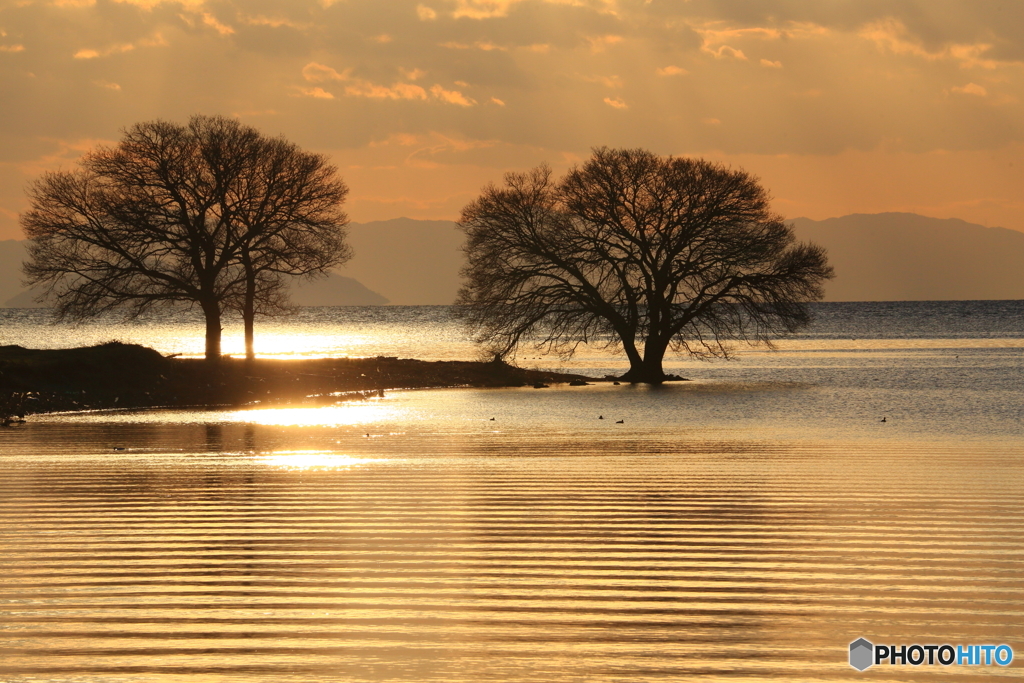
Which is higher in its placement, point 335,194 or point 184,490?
point 335,194

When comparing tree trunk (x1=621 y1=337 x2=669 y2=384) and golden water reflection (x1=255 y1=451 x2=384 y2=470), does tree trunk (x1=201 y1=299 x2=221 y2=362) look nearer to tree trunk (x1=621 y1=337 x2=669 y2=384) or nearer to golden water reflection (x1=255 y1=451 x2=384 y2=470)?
tree trunk (x1=621 y1=337 x2=669 y2=384)

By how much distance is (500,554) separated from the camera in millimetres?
9781

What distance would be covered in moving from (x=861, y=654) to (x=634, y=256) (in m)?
40.6

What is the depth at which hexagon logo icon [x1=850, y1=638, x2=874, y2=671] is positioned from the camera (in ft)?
21.9

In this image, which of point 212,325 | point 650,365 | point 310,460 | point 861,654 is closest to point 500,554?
point 861,654

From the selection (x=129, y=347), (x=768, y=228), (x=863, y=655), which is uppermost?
(x=768, y=228)

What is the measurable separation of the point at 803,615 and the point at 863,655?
2.94ft

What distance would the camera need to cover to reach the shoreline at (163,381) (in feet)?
99.1

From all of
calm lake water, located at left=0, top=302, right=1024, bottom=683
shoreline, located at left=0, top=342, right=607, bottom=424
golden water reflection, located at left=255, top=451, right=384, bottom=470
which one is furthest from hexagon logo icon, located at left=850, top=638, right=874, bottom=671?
shoreline, located at left=0, top=342, right=607, bottom=424

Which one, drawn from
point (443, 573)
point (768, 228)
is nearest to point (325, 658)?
point (443, 573)

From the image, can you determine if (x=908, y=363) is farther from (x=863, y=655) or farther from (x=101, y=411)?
(x=863, y=655)

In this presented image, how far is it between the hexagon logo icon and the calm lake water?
0.20 feet

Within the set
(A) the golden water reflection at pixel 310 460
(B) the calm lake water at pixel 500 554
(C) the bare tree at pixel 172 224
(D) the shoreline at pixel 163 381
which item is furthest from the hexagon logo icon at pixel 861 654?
(C) the bare tree at pixel 172 224

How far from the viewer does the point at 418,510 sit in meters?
12.2
